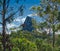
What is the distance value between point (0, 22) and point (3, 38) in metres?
0.76

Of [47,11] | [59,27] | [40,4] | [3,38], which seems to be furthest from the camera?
[40,4]

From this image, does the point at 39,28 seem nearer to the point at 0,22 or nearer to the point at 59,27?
the point at 59,27

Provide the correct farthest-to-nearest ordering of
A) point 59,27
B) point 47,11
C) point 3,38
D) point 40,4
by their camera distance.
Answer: point 40,4
point 47,11
point 59,27
point 3,38

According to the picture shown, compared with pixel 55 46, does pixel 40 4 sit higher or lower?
higher

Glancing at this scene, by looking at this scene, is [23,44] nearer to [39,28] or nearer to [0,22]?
[39,28]

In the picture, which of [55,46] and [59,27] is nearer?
[59,27]

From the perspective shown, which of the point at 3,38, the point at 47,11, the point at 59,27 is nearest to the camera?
the point at 3,38

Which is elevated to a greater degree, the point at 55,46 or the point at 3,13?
the point at 3,13

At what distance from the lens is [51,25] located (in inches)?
934

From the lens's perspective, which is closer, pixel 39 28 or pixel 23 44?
pixel 23 44

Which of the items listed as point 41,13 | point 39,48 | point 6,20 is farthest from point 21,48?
point 6,20

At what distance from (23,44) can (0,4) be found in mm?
9796

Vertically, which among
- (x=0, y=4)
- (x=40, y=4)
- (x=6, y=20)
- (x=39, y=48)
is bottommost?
(x=39, y=48)

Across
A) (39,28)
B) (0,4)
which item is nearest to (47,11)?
(39,28)
